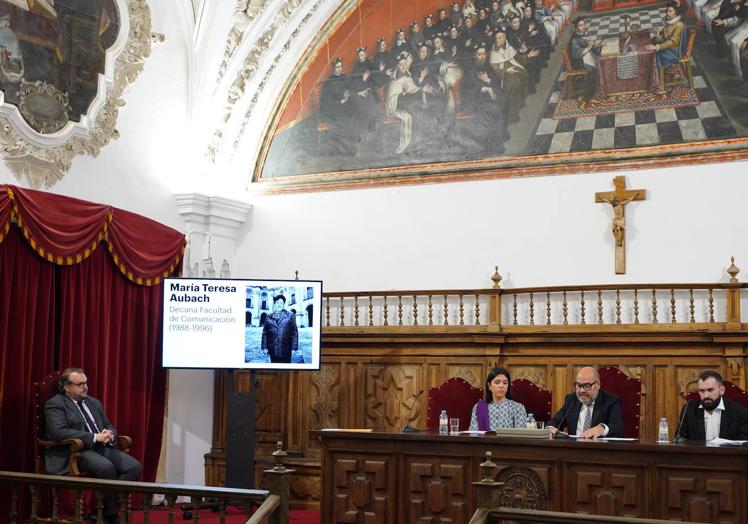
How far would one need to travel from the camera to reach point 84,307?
9.39m

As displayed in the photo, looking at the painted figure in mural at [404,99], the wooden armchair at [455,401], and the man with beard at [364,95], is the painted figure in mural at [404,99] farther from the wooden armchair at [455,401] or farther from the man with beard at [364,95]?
the wooden armchair at [455,401]

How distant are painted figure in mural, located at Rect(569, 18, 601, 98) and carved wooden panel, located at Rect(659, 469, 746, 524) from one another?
4704 millimetres

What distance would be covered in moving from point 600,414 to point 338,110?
5.08 meters

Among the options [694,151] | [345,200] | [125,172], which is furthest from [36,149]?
[694,151]

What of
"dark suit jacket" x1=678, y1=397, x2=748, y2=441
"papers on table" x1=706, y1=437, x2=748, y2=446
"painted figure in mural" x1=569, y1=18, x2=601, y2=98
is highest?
"painted figure in mural" x1=569, y1=18, x2=601, y2=98

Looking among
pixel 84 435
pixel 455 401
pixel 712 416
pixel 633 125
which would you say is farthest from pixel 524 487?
pixel 633 125

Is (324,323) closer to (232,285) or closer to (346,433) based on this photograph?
(232,285)

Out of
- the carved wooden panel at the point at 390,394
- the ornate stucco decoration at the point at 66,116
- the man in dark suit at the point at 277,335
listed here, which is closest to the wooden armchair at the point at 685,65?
the carved wooden panel at the point at 390,394

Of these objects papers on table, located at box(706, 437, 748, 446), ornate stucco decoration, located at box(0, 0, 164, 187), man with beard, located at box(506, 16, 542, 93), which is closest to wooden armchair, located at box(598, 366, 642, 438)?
papers on table, located at box(706, 437, 748, 446)

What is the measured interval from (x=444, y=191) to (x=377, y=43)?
5.93 feet

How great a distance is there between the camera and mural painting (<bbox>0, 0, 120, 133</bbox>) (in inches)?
351

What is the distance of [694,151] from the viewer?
9664mm

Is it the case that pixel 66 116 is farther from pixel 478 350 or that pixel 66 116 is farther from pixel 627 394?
pixel 627 394

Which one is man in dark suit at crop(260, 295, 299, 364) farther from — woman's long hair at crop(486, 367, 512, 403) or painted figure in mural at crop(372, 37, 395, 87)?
painted figure in mural at crop(372, 37, 395, 87)
